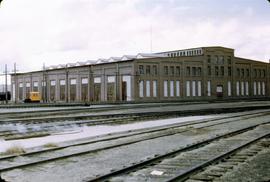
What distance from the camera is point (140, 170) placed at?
822 cm

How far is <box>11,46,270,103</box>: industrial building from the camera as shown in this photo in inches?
2655

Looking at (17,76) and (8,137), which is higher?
(17,76)

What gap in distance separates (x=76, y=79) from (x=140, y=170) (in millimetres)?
72103

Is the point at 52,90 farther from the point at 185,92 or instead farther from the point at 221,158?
the point at 221,158

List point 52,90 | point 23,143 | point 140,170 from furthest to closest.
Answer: point 52,90 → point 23,143 → point 140,170

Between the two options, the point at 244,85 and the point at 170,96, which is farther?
the point at 244,85

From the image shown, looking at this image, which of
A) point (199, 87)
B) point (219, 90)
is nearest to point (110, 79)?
point (199, 87)

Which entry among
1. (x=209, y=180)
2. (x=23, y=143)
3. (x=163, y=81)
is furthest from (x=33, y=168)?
(x=163, y=81)

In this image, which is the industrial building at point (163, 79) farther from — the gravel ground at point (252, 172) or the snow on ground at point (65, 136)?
the gravel ground at point (252, 172)

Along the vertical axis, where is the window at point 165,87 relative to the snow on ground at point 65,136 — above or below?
above

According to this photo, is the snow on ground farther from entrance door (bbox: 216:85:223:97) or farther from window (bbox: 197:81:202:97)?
entrance door (bbox: 216:85:223:97)

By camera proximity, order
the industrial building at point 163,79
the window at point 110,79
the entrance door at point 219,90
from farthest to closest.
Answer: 1. the entrance door at point 219,90
2. the window at point 110,79
3. the industrial building at point 163,79

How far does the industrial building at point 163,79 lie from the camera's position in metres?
67.4

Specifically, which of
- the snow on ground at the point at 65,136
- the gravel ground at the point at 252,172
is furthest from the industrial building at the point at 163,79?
the gravel ground at the point at 252,172
